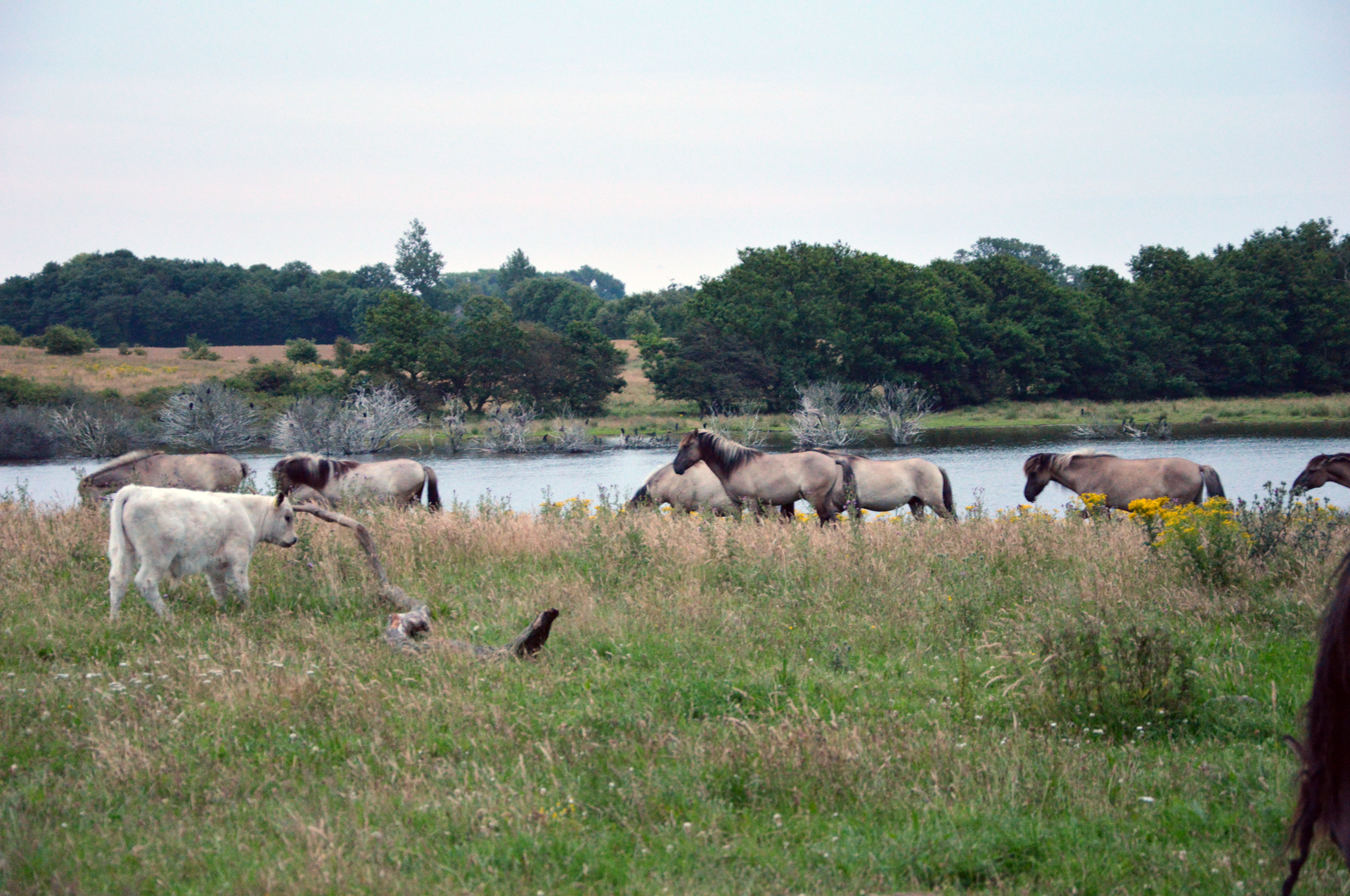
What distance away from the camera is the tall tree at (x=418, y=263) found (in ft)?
403

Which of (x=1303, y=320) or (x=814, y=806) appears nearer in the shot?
(x=814, y=806)

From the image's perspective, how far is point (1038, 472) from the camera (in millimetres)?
16672

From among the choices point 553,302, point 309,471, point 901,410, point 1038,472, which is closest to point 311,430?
point 901,410

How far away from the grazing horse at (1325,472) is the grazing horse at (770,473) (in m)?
6.25

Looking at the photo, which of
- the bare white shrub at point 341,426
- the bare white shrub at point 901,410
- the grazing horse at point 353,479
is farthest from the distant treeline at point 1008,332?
the grazing horse at point 353,479

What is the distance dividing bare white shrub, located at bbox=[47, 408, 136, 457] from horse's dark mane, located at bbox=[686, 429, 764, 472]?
1463 inches

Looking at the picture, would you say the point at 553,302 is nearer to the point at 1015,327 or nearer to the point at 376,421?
the point at 1015,327

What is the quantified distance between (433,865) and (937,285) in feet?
227

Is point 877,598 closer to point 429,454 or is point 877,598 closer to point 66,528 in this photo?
point 66,528

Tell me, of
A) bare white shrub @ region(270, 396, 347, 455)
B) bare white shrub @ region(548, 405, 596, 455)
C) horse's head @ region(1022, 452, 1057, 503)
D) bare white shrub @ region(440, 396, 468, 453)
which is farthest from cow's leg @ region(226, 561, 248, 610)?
bare white shrub @ region(440, 396, 468, 453)

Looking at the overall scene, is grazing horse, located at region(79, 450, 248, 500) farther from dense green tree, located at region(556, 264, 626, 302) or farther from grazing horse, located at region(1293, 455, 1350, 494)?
dense green tree, located at region(556, 264, 626, 302)

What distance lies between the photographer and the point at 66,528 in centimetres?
1063

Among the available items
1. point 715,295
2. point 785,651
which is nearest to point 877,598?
point 785,651

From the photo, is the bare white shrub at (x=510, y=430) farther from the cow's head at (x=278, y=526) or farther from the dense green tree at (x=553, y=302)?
the dense green tree at (x=553, y=302)
